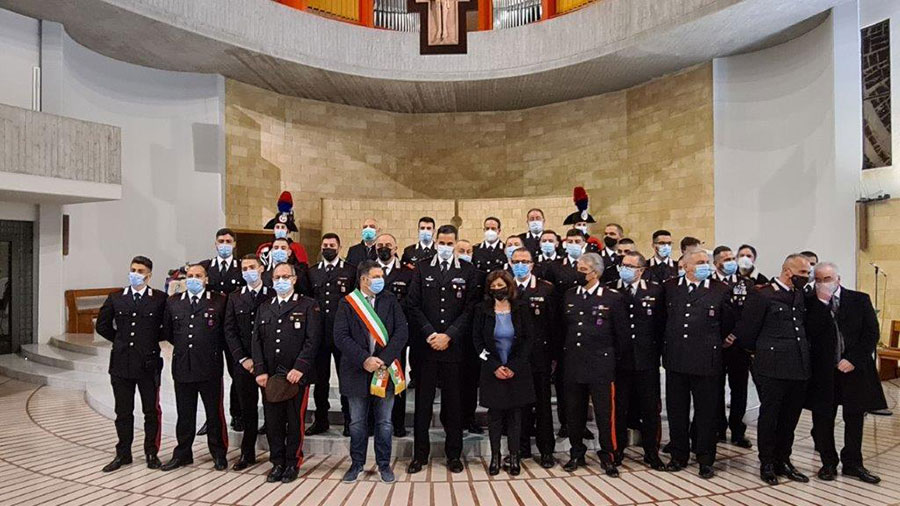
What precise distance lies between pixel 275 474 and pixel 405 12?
31.9ft

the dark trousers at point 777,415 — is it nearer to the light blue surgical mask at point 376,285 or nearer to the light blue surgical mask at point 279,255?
the light blue surgical mask at point 376,285

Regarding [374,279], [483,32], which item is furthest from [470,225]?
[374,279]

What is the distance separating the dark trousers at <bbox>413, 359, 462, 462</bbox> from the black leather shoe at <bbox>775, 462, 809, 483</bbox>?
2092 mm

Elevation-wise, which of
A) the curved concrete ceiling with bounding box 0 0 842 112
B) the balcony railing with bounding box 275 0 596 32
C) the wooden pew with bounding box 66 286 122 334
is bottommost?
the wooden pew with bounding box 66 286 122 334

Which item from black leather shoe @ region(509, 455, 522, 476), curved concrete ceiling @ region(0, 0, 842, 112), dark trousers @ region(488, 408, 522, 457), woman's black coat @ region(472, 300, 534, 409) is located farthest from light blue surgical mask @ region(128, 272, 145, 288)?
curved concrete ceiling @ region(0, 0, 842, 112)

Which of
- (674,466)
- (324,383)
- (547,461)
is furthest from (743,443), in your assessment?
(324,383)

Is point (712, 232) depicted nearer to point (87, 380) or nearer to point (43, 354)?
point (87, 380)

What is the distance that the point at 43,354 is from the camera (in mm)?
8070

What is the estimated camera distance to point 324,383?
462 cm

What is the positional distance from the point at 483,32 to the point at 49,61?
663 centimetres

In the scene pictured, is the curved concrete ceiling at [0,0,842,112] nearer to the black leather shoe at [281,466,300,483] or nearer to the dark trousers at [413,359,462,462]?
the dark trousers at [413,359,462,462]

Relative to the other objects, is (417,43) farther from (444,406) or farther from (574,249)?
(444,406)

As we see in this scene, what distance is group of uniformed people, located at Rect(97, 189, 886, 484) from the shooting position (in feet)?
13.2

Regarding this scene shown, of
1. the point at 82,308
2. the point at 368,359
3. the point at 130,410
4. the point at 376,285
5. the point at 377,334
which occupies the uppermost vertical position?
the point at 376,285
